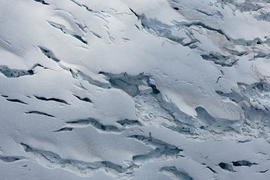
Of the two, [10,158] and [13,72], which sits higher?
[13,72]

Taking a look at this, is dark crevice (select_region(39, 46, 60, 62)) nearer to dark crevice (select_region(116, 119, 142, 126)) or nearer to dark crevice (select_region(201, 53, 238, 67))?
dark crevice (select_region(116, 119, 142, 126))

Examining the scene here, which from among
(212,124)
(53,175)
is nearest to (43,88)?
(53,175)

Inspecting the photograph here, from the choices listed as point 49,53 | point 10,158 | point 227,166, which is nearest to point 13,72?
point 49,53

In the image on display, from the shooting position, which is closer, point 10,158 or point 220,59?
point 10,158

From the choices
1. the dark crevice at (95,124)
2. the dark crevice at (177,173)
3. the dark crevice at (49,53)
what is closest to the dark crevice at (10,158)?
the dark crevice at (95,124)

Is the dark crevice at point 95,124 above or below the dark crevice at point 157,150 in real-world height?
above

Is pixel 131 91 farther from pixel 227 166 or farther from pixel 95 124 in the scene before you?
pixel 227 166

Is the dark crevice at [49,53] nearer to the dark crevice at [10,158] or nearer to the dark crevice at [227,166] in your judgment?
the dark crevice at [10,158]

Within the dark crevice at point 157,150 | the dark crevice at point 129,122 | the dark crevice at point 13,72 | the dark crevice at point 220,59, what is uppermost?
the dark crevice at point 220,59

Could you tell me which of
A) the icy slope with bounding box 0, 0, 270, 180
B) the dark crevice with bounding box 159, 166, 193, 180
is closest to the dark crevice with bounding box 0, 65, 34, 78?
the icy slope with bounding box 0, 0, 270, 180
